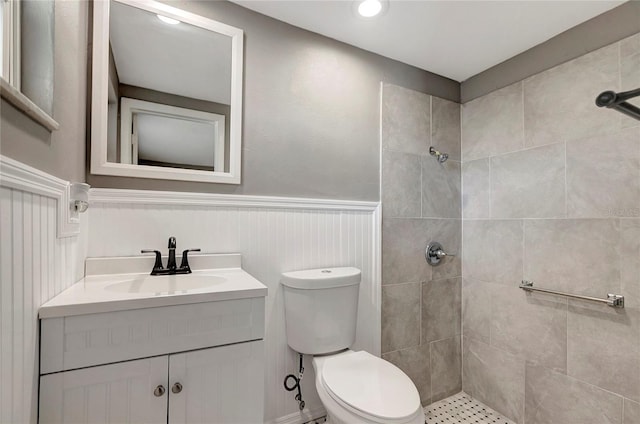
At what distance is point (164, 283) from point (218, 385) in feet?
1.52

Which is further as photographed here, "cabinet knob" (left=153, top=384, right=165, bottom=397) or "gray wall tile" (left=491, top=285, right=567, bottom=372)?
"gray wall tile" (left=491, top=285, right=567, bottom=372)

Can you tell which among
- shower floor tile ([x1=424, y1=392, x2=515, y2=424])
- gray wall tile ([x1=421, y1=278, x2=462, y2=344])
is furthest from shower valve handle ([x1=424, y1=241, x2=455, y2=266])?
shower floor tile ([x1=424, y1=392, x2=515, y2=424])

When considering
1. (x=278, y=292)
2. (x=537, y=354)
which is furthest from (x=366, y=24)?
(x=537, y=354)

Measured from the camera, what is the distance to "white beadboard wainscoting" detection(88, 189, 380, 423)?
1281mm

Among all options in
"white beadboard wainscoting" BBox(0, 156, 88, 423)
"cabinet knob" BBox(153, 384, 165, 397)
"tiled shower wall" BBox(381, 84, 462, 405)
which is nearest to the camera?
"white beadboard wainscoting" BBox(0, 156, 88, 423)

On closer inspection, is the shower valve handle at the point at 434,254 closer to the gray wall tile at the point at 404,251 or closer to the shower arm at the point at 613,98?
the gray wall tile at the point at 404,251

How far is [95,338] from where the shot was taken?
0.83 m

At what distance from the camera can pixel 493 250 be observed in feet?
6.43

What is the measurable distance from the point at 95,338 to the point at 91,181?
0.69 meters

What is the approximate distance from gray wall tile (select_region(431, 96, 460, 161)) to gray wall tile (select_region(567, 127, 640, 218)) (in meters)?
0.68

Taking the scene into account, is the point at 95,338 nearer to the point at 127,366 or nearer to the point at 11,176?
the point at 127,366

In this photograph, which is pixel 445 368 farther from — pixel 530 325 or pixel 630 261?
pixel 630 261

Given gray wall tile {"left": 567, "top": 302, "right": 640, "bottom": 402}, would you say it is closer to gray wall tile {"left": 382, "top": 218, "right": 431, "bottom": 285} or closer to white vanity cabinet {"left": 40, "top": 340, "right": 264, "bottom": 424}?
gray wall tile {"left": 382, "top": 218, "right": 431, "bottom": 285}

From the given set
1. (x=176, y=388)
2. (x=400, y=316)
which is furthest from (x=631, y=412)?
(x=176, y=388)
